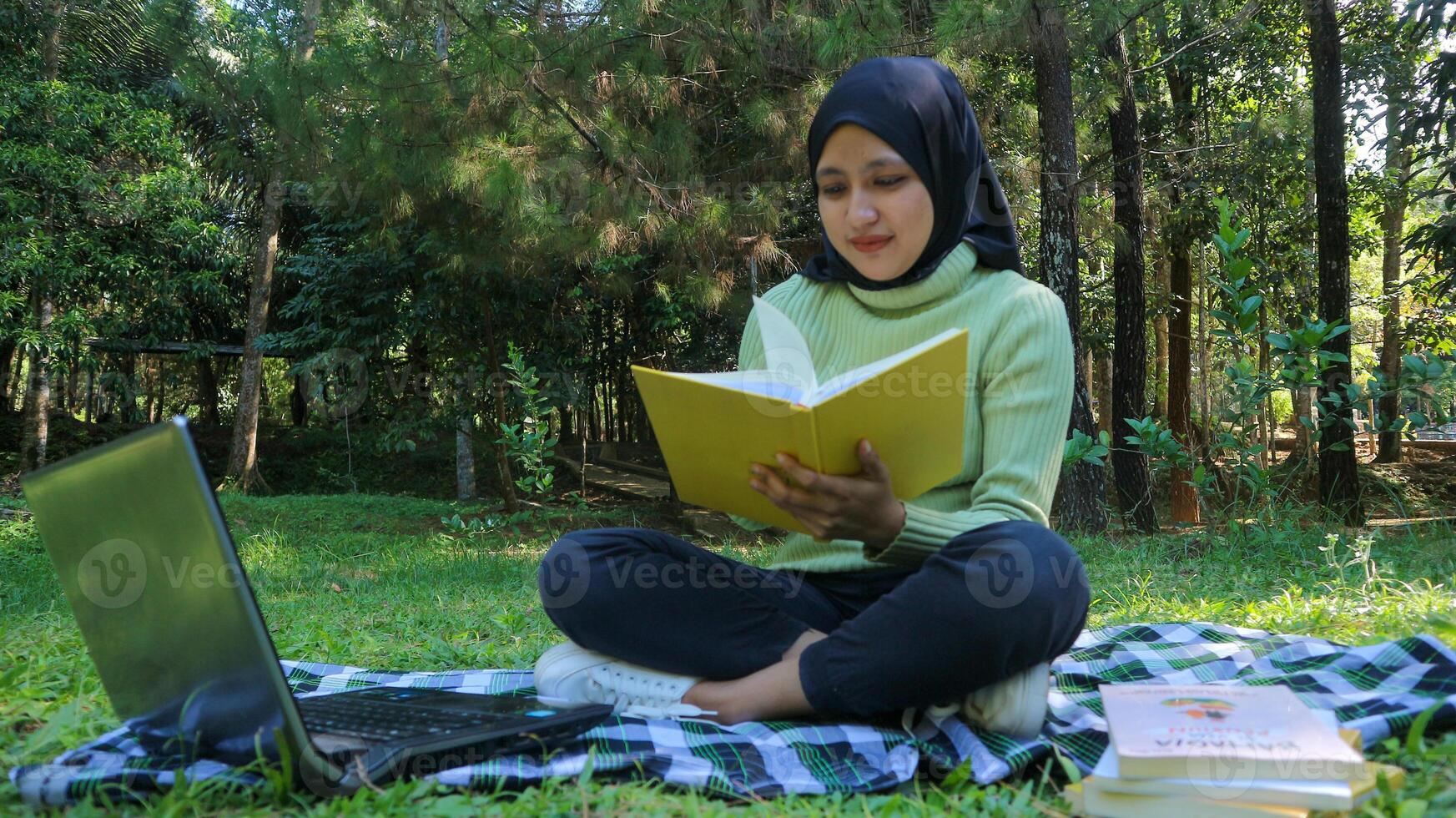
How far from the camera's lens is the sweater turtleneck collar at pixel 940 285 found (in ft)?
6.16

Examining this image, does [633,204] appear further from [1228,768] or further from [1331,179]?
[1228,768]

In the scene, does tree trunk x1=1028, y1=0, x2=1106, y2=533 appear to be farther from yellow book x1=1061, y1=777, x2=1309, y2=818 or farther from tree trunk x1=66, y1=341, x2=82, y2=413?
tree trunk x1=66, y1=341, x2=82, y2=413

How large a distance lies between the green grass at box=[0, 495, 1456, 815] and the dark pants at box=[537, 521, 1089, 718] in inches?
6.7

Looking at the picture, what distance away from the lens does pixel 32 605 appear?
379 cm

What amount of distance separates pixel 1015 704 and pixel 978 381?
1.81 ft

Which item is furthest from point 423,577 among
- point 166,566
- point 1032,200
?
point 1032,200

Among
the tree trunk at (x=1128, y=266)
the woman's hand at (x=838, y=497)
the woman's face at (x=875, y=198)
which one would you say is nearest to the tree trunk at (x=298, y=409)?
the tree trunk at (x=1128, y=266)

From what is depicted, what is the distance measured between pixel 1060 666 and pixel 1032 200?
5.93 meters

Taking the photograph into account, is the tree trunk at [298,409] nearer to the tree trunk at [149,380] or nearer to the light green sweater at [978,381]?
the tree trunk at [149,380]

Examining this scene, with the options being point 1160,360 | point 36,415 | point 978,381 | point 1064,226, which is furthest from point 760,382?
point 1160,360

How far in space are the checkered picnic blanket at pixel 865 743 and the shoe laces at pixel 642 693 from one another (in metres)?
0.05

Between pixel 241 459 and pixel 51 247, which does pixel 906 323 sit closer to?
pixel 51 247

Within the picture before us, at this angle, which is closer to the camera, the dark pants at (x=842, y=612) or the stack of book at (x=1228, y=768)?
the stack of book at (x=1228, y=768)

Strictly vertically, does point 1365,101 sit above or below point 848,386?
above
